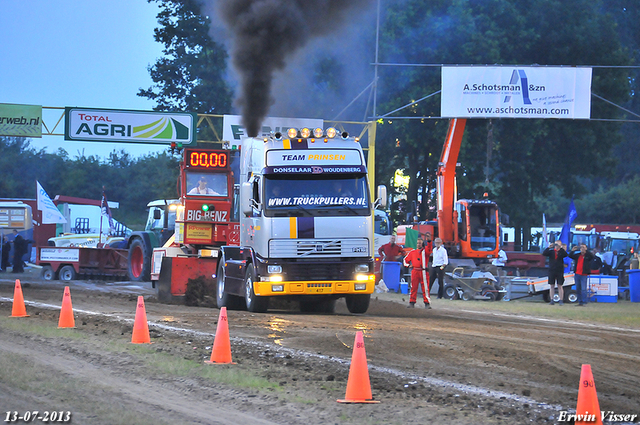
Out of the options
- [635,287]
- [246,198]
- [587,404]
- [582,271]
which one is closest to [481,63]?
[635,287]

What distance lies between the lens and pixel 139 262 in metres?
29.1

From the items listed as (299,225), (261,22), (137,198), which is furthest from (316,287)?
(137,198)

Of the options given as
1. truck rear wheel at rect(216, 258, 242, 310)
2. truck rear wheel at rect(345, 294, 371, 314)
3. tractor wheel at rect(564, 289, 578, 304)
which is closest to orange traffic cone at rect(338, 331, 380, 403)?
truck rear wheel at rect(345, 294, 371, 314)

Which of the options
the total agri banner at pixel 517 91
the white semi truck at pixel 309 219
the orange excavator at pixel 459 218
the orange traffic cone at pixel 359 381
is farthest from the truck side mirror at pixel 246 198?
the orange excavator at pixel 459 218

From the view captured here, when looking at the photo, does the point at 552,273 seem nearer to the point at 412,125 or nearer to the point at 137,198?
the point at 412,125

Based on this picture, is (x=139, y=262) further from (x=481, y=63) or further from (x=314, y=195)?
(x=481, y=63)

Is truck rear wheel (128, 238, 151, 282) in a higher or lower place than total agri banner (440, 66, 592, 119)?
lower

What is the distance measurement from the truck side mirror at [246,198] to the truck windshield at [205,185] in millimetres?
4473

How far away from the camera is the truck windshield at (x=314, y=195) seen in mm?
15219

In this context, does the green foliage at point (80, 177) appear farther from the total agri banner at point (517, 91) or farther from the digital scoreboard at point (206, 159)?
the digital scoreboard at point (206, 159)

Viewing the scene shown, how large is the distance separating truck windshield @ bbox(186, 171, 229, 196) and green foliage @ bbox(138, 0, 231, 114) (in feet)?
95.5

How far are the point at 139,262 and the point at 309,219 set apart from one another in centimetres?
1550

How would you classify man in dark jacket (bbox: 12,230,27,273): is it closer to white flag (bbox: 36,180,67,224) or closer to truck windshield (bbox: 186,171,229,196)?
white flag (bbox: 36,180,67,224)

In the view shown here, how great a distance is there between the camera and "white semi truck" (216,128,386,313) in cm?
1516
